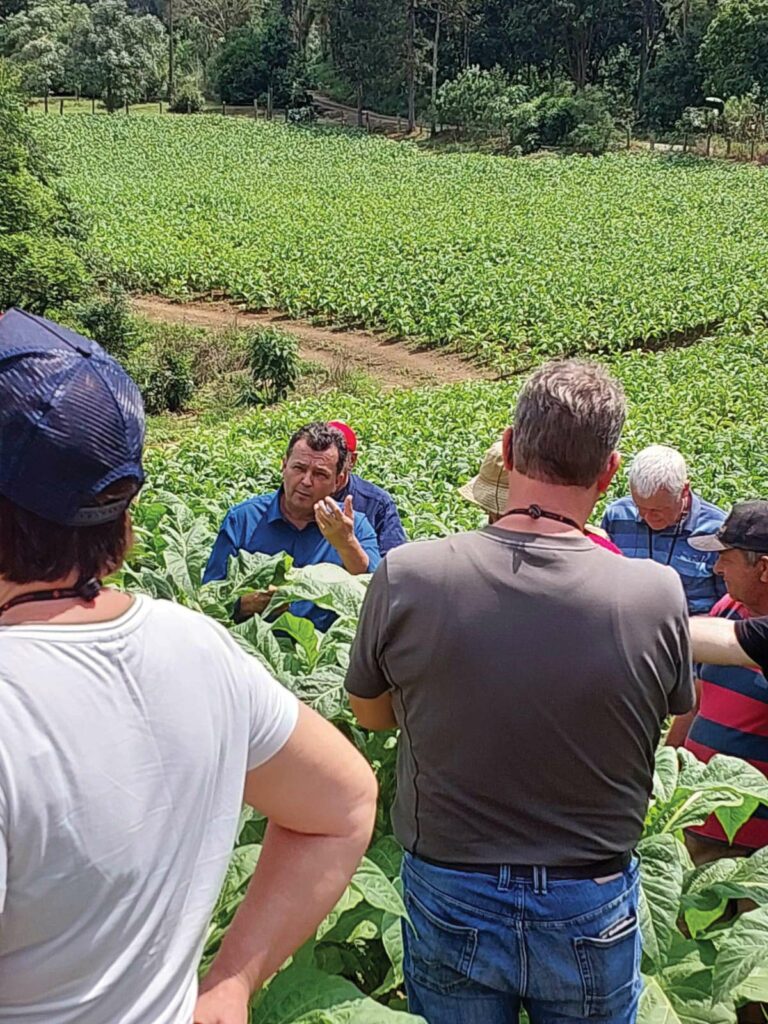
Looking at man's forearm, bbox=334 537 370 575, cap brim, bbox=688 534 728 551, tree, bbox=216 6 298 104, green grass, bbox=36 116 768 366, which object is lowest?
green grass, bbox=36 116 768 366

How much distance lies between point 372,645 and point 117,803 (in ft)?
3.27

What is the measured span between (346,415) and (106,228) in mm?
22625

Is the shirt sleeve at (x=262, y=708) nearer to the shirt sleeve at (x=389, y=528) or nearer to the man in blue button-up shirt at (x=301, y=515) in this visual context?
the man in blue button-up shirt at (x=301, y=515)

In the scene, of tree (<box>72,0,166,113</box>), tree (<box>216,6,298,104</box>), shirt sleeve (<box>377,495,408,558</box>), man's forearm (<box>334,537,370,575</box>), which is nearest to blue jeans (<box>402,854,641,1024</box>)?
man's forearm (<box>334,537,370,575</box>)

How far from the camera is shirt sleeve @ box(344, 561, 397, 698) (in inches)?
89.5

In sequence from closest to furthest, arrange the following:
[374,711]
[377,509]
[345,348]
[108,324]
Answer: [374,711] < [377,509] < [108,324] < [345,348]

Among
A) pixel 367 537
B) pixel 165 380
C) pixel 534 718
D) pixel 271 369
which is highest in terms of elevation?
pixel 534 718

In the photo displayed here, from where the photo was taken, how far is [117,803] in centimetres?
136

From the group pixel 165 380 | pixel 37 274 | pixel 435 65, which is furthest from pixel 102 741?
pixel 435 65

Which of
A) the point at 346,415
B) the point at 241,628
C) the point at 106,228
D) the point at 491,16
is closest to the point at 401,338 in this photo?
the point at 346,415

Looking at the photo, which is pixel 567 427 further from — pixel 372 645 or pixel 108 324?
pixel 108 324

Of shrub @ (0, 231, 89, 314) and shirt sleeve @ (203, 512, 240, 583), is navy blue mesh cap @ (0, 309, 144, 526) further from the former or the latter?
shrub @ (0, 231, 89, 314)

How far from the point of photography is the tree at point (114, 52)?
70312 millimetres

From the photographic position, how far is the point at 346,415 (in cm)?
1672
